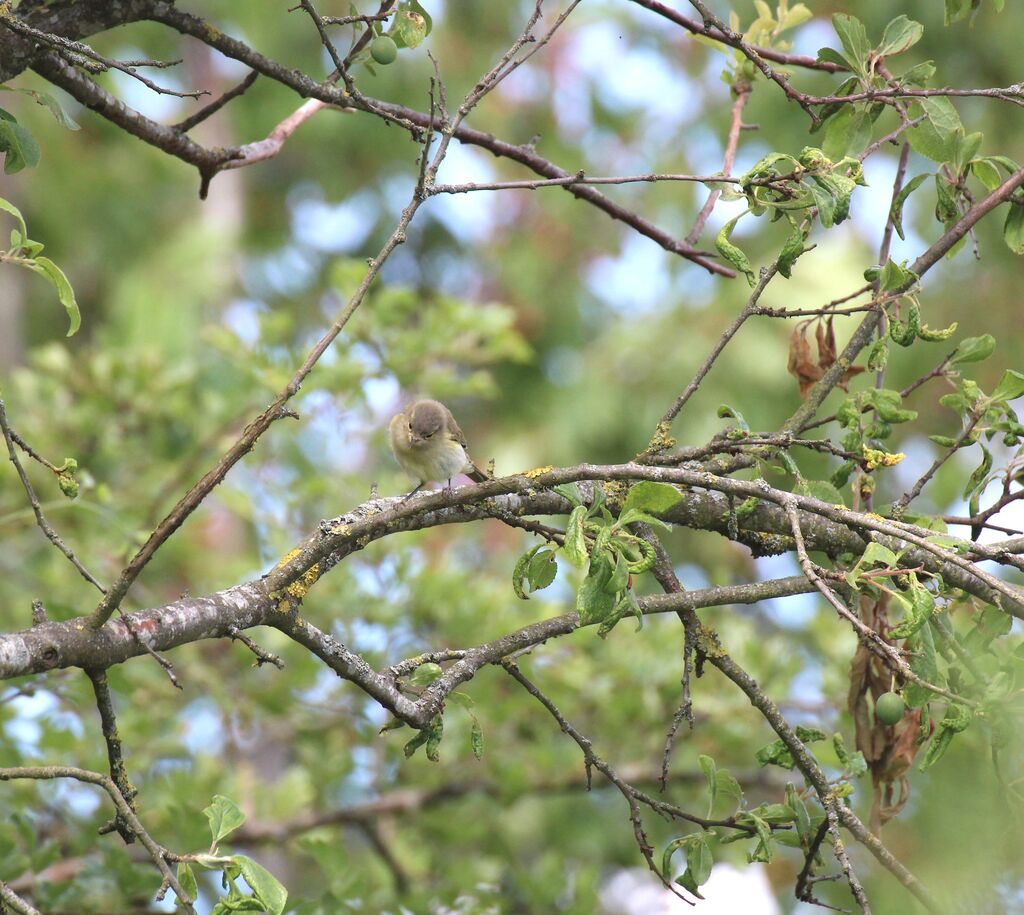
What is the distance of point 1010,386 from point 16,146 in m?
1.96

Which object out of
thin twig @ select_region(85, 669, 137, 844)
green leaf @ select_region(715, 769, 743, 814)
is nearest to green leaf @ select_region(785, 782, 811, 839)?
green leaf @ select_region(715, 769, 743, 814)

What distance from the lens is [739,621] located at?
5.79 metres

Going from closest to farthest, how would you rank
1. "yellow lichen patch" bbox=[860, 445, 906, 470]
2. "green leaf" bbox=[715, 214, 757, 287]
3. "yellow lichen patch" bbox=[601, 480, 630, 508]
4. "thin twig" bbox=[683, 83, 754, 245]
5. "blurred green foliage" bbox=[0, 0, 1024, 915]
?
"green leaf" bbox=[715, 214, 757, 287] < "yellow lichen patch" bbox=[860, 445, 906, 470] < "yellow lichen patch" bbox=[601, 480, 630, 508] < "thin twig" bbox=[683, 83, 754, 245] < "blurred green foliage" bbox=[0, 0, 1024, 915]

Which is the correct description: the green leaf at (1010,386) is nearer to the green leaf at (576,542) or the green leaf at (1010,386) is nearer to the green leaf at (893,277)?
the green leaf at (893,277)

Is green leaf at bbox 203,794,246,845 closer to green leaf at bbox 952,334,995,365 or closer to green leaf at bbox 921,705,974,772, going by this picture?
green leaf at bbox 921,705,974,772

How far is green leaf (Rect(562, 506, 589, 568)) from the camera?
186 centimetres

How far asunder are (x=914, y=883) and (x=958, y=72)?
25.9 ft

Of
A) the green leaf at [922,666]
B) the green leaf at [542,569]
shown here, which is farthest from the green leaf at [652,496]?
the green leaf at [922,666]

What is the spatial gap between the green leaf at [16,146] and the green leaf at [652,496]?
1.33 m

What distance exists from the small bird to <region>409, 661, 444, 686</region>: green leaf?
6.11 ft

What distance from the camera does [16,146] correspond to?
2.35 m

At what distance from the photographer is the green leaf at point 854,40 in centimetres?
251

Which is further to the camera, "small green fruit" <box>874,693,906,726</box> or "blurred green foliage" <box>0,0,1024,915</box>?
"blurred green foliage" <box>0,0,1024,915</box>

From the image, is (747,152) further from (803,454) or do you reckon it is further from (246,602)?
(246,602)
